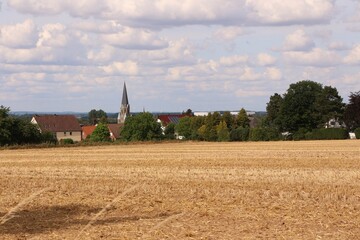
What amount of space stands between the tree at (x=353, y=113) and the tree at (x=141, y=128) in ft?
100

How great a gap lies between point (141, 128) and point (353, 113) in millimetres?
33122

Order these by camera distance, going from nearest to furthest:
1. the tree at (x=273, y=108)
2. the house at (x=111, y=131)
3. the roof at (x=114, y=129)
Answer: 1. the tree at (x=273, y=108)
2. the house at (x=111, y=131)
3. the roof at (x=114, y=129)

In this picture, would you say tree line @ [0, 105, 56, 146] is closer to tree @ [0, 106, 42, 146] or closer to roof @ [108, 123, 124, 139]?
tree @ [0, 106, 42, 146]

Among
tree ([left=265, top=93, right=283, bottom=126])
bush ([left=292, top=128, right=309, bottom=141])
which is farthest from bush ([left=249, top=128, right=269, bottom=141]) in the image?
tree ([left=265, top=93, right=283, bottom=126])

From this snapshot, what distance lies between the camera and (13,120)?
75.6 meters

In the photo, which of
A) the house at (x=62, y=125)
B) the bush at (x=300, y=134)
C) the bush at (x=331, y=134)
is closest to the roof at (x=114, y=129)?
the house at (x=62, y=125)

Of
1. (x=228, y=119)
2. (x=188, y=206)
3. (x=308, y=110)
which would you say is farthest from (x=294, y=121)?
(x=188, y=206)

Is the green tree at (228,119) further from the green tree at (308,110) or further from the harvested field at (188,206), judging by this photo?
the harvested field at (188,206)

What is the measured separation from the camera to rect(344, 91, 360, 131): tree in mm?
95625

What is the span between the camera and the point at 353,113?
96.9m

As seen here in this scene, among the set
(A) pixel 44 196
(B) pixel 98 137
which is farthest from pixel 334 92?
(A) pixel 44 196

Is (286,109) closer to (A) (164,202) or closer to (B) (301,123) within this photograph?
(B) (301,123)

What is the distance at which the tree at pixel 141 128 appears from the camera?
361ft

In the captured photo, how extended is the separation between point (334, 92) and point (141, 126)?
30.9 m
